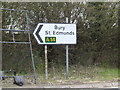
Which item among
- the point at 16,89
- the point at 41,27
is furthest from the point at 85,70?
the point at 16,89

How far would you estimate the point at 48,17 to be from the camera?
12445 millimetres

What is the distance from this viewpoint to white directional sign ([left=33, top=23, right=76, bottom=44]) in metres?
9.01

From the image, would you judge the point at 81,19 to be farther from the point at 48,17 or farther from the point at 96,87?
the point at 96,87

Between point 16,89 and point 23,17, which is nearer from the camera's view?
point 16,89

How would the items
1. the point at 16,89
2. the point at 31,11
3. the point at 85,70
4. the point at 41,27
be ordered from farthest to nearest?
1. the point at 31,11
2. the point at 85,70
3. the point at 41,27
4. the point at 16,89

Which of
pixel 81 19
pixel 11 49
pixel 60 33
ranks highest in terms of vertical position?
pixel 81 19

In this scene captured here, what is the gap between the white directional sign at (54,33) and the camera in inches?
355

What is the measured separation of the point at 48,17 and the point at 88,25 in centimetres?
253

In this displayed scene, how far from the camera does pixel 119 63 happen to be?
13.5m

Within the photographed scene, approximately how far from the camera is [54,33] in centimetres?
916

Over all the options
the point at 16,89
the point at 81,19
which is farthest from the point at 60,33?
the point at 81,19

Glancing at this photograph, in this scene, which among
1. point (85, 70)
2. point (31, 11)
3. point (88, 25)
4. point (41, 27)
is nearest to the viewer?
point (41, 27)

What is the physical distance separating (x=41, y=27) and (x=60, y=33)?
0.86 meters

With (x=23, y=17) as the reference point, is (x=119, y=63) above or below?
below
